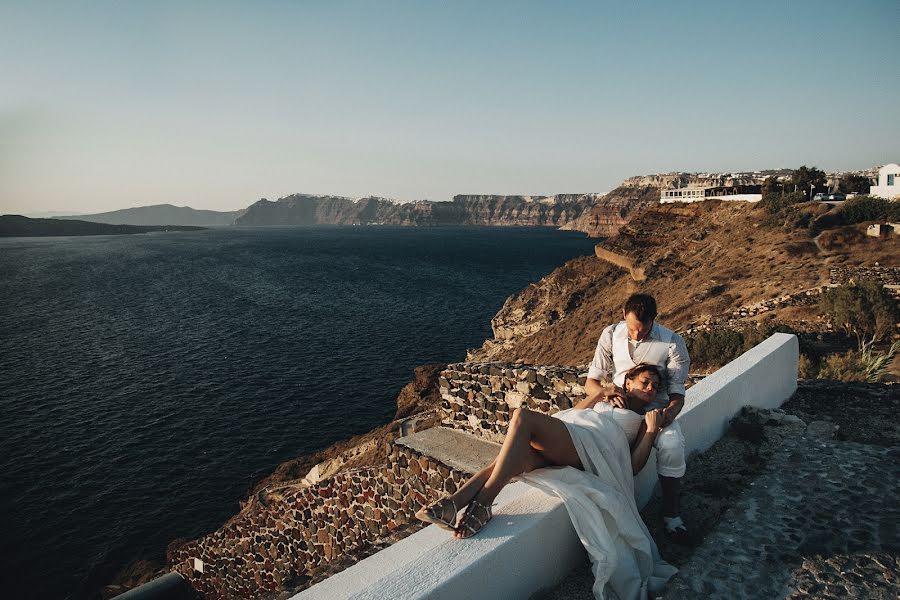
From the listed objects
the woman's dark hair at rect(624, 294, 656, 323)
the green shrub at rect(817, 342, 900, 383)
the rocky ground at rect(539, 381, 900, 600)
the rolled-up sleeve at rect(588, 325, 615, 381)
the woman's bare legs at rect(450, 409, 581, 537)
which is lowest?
the green shrub at rect(817, 342, 900, 383)

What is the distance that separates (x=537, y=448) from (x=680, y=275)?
32.6 metres

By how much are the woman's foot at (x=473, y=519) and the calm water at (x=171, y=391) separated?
51.0ft

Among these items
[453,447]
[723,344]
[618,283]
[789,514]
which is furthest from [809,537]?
[618,283]

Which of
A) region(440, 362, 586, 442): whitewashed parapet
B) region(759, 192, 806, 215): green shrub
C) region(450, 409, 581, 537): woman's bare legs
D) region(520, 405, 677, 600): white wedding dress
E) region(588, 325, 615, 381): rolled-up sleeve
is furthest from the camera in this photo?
region(759, 192, 806, 215): green shrub

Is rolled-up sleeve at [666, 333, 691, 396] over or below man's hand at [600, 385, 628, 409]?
over

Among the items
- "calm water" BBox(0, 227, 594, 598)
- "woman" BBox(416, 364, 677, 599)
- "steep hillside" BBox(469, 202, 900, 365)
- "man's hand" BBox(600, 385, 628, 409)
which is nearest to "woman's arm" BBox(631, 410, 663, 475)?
"woman" BBox(416, 364, 677, 599)

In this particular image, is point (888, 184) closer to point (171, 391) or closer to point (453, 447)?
point (453, 447)

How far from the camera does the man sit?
408 cm

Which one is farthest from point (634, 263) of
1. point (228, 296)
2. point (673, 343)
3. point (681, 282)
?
point (228, 296)

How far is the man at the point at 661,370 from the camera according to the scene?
4078 mm

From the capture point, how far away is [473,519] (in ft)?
10.6

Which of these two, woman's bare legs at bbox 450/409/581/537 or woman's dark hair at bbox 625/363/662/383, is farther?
woman's dark hair at bbox 625/363/662/383

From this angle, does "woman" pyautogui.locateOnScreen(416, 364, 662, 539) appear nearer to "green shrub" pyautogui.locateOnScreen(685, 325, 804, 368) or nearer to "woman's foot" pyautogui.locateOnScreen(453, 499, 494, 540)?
"woman's foot" pyautogui.locateOnScreen(453, 499, 494, 540)

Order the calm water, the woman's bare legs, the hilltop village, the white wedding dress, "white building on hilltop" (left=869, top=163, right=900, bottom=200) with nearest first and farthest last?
the white wedding dress < the woman's bare legs < the hilltop village < the calm water < "white building on hilltop" (left=869, top=163, right=900, bottom=200)
